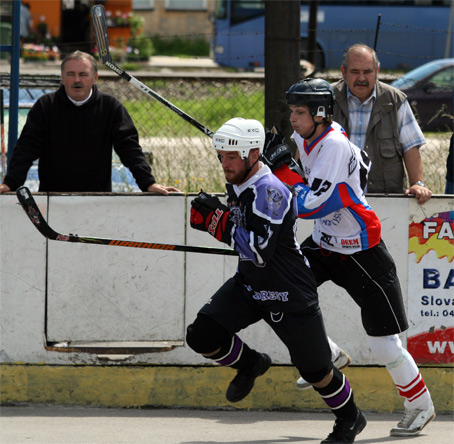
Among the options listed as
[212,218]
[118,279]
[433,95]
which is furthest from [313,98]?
[433,95]

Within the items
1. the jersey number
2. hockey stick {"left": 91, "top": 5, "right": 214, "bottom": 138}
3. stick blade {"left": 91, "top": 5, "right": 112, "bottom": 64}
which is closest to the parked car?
hockey stick {"left": 91, "top": 5, "right": 214, "bottom": 138}

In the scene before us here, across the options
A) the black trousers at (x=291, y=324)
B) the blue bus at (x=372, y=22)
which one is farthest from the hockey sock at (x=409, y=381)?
the blue bus at (x=372, y=22)

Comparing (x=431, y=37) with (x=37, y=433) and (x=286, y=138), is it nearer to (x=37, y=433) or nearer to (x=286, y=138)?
(x=286, y=138)

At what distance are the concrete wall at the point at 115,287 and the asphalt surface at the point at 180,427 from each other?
230mm

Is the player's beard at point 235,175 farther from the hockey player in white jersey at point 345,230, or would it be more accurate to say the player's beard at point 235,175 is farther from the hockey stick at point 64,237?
the hockey stick at point 64,237

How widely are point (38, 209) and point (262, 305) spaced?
1.40 m

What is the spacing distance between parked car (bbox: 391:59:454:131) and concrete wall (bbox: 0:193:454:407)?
4.25 m

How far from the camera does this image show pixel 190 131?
35.1ft

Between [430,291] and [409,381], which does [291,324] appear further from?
[430,291]

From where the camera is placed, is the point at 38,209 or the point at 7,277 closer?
the point at 38,209

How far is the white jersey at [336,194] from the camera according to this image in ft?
15.8

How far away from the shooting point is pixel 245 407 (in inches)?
228

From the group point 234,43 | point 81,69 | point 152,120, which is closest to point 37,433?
Answer: point 81,69

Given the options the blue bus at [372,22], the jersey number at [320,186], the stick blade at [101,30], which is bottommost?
the jersey number at [320,186]
